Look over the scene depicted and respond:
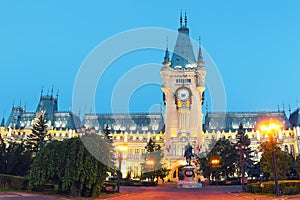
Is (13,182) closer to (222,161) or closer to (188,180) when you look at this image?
(188,180)

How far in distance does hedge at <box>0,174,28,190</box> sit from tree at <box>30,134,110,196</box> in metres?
1.25

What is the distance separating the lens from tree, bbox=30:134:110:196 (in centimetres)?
2402

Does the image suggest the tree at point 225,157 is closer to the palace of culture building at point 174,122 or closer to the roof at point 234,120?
the palace of culture building at point 174,122

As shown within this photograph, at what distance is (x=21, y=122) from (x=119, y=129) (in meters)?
34.7

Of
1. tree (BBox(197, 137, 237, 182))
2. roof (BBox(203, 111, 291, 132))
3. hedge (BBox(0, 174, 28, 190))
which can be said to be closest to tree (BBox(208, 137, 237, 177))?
tree (BBox(197, 137, 237, 182))

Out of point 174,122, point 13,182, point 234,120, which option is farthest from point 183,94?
point 13,182

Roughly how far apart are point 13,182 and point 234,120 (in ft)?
302

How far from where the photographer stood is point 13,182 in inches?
1049

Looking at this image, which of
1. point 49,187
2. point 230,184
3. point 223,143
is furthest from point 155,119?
point 49,187

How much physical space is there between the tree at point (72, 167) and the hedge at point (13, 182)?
1252mm

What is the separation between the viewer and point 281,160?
40469 mm

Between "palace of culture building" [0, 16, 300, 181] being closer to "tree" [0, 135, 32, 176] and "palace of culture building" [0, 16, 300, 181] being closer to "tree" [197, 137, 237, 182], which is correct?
"tree" [197, 137, 237, 182]

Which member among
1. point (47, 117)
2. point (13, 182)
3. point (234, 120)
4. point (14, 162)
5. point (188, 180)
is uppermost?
point (47, 117)

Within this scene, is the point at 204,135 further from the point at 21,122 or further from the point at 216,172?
the point at 21,122
